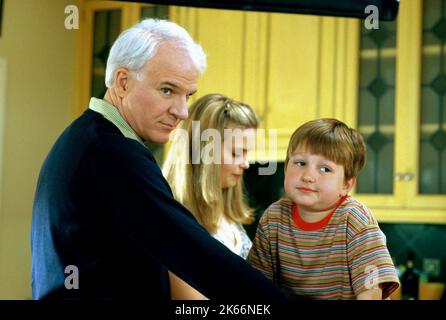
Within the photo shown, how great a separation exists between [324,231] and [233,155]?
1.50ft

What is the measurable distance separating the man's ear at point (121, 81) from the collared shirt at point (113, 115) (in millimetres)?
25

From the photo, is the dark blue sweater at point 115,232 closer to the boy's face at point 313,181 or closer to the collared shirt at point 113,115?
the collared shirt at point 113,115

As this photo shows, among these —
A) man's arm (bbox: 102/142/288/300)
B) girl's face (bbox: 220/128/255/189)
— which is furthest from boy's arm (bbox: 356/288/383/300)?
girl's face (bbox: 220/128/255/189)

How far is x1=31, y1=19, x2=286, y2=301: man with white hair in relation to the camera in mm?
776

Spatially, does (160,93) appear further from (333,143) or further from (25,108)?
(25,108)

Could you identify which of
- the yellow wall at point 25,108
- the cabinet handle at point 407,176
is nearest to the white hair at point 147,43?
the cabinet handle at point 407,176

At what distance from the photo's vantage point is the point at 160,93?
3.16 ft

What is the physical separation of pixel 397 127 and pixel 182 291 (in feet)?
6.19

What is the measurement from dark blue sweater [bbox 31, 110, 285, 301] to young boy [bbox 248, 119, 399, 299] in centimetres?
21

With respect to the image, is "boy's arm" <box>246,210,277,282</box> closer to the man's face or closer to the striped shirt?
the striped shirt

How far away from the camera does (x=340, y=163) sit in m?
1.06

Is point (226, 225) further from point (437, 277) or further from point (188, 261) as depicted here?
point (437, 277)

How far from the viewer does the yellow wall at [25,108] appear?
3156 millimetres
